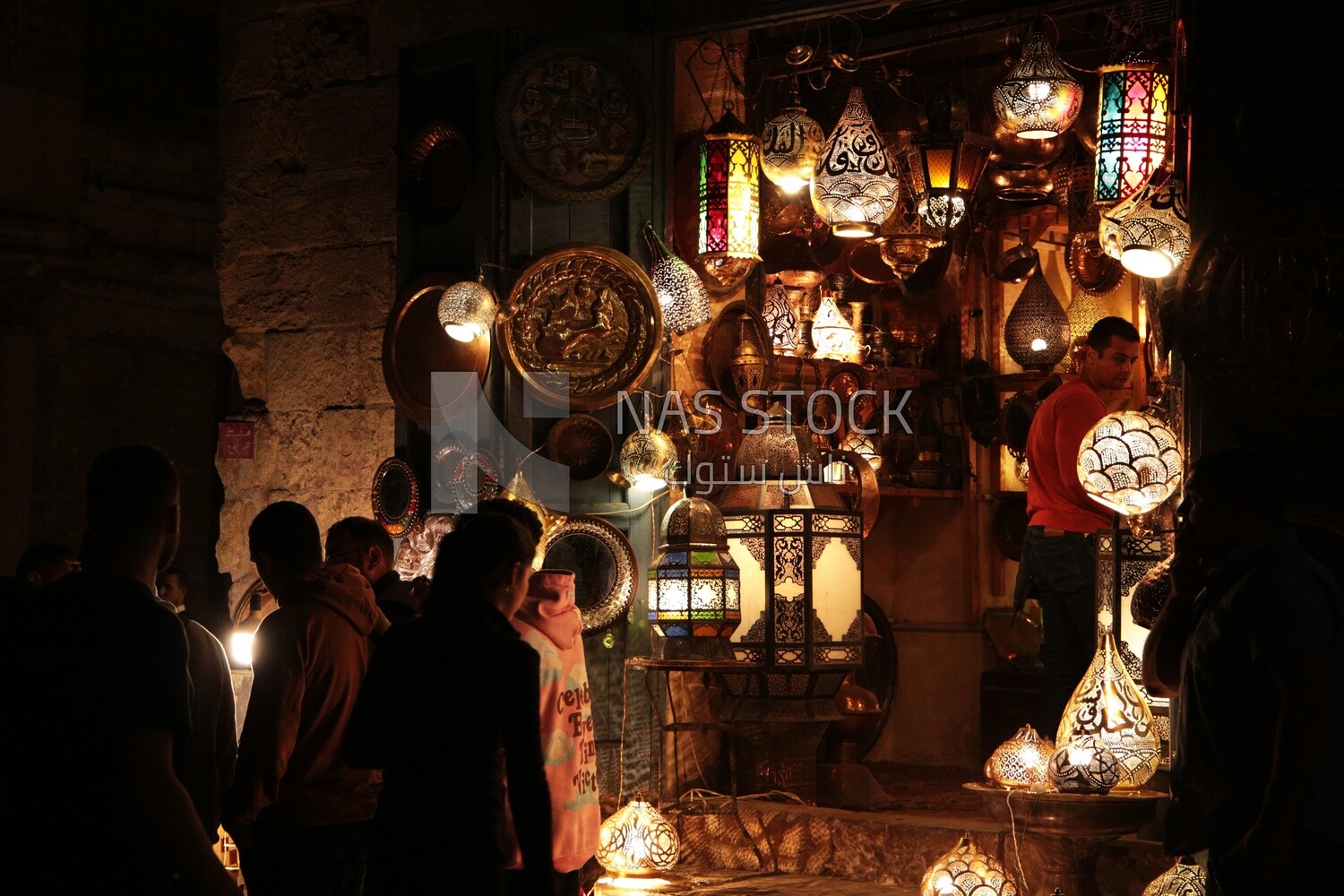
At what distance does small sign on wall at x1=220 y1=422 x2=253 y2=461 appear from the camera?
7633 millimetres

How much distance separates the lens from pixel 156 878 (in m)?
2.70

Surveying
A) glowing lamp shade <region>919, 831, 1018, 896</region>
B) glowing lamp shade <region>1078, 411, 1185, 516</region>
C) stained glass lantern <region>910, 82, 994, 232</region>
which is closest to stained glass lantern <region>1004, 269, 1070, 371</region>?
stained glass lantern <region>910, 82, 994, 232</region>

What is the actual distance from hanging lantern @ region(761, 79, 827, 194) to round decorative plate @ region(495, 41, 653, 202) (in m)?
0.50

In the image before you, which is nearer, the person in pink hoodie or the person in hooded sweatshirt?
the person in hooded sweatshirt

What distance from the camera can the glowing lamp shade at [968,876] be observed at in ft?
16.7

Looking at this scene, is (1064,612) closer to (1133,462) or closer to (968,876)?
(1133,462)

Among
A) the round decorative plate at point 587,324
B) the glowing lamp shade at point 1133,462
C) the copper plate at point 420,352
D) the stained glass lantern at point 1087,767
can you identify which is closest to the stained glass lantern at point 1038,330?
the round decorative plate at point 587,324

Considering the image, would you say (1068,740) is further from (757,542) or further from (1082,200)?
(1082,200)

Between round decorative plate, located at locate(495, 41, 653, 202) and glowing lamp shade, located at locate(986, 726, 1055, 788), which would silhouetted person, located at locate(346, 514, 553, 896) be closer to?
glowing lamp shade, located at locate(986, 726, 1055, 788)

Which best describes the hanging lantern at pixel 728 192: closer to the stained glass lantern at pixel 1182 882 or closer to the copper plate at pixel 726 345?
the copper plate at pixel 726 345

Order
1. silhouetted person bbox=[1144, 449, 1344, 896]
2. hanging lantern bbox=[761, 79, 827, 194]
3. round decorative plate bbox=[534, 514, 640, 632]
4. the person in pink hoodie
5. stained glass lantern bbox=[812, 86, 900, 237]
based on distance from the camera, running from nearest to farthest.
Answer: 1. silhouetted person bbox=[1144, 449, 1344, 896]
2. the person in pink hoodie
3. stained glass lantern bbox=[812, 86, 900, 237]
4. round decorative plate bbox=[534, 514, 640, 632]
5. hanging lantern bbox=[761, 79, 827, 194]

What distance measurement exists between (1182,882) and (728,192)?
3.19 meters

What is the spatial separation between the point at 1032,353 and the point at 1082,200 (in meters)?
0.94

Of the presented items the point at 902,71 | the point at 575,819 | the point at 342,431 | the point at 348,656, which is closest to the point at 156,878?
the point at 348,656
